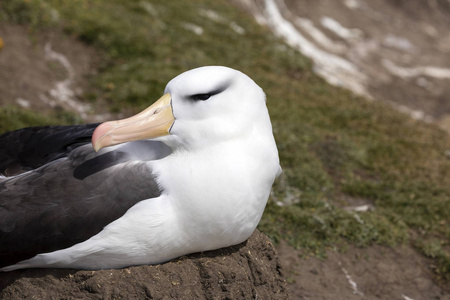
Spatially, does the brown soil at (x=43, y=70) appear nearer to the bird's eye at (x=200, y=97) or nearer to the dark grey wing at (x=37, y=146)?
the dark grey wing at (x=37, y=146)

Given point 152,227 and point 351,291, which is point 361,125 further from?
point 152,227

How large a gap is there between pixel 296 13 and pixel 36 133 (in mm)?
15430

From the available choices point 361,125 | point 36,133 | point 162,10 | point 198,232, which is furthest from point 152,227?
point 162,10

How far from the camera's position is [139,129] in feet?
11.5

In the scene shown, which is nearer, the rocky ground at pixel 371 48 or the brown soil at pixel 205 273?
the brown soil at pixel 205 273

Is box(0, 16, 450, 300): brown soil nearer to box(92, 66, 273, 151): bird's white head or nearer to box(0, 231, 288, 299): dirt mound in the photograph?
box(0, 231, 288, 299): dirt mound

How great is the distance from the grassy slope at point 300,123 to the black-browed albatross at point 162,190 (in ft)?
8.21

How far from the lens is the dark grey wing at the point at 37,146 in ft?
13.6

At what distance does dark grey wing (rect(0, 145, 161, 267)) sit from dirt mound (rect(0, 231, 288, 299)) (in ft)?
0.90

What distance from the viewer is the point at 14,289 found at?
12.3 feet

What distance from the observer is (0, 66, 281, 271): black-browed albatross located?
3479 mm

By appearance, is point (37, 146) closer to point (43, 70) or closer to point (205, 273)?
point (205, 273)

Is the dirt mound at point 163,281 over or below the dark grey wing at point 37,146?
below

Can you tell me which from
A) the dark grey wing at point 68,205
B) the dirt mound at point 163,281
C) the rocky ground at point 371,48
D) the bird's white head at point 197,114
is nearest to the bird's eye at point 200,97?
the bird's white head at point 197,114
